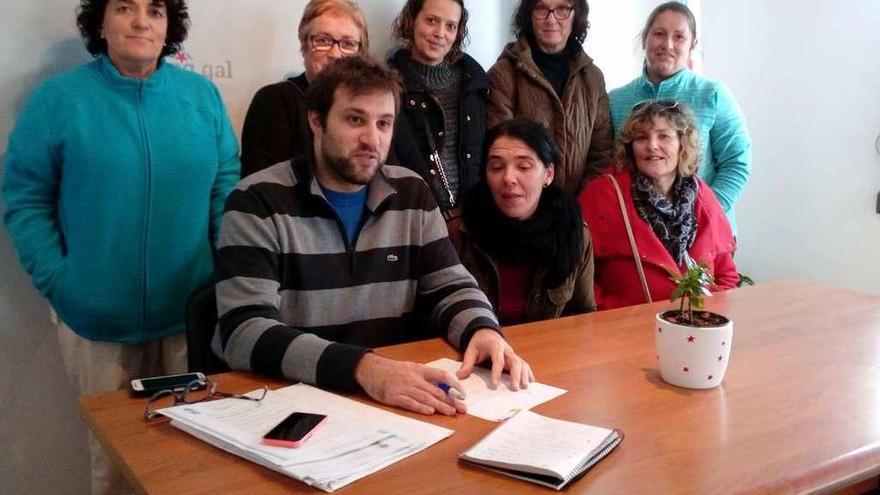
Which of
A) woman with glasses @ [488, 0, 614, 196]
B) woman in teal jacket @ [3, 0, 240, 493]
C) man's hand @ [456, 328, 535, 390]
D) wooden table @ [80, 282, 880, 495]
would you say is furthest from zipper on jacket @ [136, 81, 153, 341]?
woman with glasses @ [488, 0, 614, 196]

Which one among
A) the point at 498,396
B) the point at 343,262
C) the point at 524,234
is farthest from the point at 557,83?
the point at 498,396

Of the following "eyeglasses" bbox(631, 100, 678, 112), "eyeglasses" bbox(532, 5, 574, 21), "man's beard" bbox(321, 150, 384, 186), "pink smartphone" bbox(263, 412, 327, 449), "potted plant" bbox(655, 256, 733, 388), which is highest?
"eyeglasses" bbox(532, 5, 574, 21)

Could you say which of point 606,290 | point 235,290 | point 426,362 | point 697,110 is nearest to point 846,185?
point 697,110

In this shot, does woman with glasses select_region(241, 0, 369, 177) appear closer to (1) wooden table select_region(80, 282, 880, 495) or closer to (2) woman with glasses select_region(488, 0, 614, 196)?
(2) woman with glasses select_region(488, 0, 614, 196)

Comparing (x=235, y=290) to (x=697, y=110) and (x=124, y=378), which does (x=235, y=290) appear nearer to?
(x=124, y=378)

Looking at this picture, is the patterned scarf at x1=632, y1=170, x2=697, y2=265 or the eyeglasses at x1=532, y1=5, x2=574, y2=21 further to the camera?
the eyeglasses at x1=532, y1=5, x2=574, y2=21

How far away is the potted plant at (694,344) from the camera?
4.31 ft

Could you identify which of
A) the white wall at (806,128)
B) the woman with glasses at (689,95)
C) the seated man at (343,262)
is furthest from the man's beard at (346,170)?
the white wall at (806,128)

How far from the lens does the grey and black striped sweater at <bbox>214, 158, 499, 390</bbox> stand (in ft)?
4.65

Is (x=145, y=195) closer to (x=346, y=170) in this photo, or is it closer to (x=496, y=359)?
(x=346, y=170)

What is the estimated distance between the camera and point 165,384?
1283mm

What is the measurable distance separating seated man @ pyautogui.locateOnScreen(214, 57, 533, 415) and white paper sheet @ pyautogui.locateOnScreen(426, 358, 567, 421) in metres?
0.02

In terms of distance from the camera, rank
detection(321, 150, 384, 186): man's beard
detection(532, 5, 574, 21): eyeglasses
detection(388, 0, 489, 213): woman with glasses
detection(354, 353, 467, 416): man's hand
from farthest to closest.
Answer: detection(532, 5, 574, 21): eyeglasses < detection(388, 0, 489, 213): woman with glasses < detection(321, 150, 384, 186): man's beard < detection(354, 353, 467, 416): man's hand

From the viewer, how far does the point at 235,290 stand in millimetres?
1480
